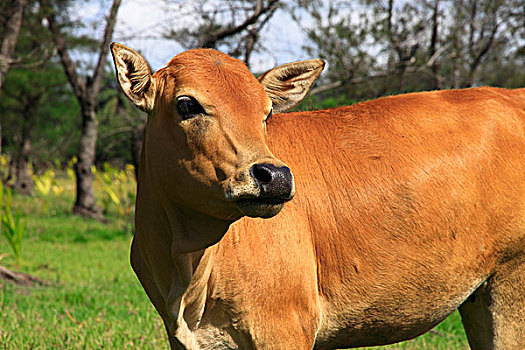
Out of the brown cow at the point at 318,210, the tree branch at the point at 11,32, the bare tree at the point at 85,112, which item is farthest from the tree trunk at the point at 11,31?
the brown cow at the point at 318,210

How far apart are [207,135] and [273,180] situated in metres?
0.45

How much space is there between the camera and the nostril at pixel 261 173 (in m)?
2.13

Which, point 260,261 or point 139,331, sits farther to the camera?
point 139,331

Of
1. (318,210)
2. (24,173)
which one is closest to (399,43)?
(318,210)

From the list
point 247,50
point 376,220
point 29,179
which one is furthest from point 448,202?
point 29,179

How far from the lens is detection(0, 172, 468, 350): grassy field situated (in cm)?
452

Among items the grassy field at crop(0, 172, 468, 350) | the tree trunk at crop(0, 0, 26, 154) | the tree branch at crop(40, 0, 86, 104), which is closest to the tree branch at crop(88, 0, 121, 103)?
the tree branch at crop(40, 0, 86, 104)

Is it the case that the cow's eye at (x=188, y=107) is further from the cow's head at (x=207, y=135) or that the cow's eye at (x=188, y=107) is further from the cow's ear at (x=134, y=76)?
the cow's ear at (x=134, y=76)

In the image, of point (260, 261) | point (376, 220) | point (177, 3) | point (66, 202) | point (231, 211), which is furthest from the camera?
point (66, 202)

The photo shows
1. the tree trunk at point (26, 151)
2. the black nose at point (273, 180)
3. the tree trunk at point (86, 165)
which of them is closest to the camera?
the black nose at point (273, 180)

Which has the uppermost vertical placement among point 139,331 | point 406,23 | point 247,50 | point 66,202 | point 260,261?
point 406,23

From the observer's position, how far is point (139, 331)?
4859 mm

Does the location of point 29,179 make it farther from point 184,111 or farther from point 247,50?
point 184,111

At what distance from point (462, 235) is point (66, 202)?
54.1 feet
